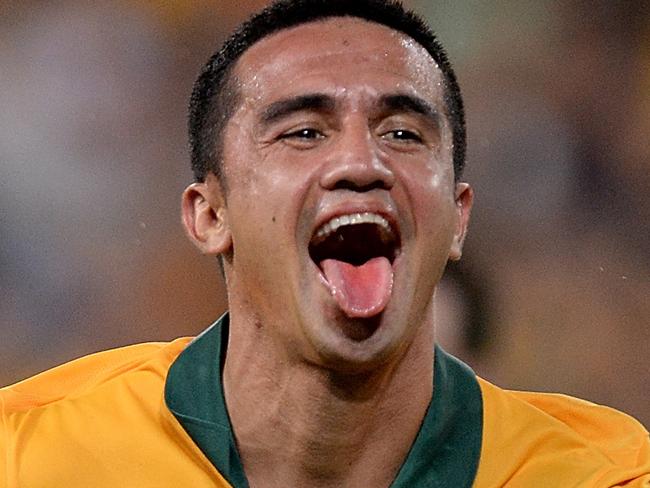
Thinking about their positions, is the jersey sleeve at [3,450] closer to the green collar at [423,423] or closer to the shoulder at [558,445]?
the green collar at [423,423]

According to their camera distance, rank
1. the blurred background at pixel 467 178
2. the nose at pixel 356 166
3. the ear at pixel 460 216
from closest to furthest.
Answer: the nose at pixel 356 166 < the ear at pixel 460 216 < the blurred background at pixel 467 178

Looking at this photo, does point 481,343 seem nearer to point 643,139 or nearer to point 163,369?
point 643,139

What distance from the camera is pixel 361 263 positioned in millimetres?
1516

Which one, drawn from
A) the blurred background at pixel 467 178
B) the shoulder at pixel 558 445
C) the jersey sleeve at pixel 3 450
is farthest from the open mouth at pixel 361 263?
the blurred background at pixel 467 178

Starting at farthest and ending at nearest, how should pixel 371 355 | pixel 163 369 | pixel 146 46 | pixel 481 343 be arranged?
pixel 146 46, pixel 481 343, pixel 163 369, pixel 371 355

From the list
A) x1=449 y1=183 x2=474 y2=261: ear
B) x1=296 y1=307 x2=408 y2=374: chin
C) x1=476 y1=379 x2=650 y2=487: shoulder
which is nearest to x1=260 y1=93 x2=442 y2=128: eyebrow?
x1=449 y1=183 x2=474 y2=261: ear

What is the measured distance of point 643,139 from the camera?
9.14 feet

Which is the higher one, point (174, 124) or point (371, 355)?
point (174, 124)

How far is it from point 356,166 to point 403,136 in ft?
0.35

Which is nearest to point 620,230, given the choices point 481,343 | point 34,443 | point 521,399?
point 481,343

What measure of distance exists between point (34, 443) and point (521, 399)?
0.63 metres

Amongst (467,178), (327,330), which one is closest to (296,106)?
(327,330)

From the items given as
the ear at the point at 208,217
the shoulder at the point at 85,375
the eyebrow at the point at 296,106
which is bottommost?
the shoulder at the point at 85,375

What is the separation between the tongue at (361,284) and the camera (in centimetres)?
138
